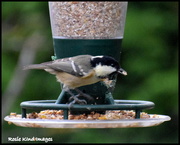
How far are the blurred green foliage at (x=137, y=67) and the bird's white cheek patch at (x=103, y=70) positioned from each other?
12.0ft

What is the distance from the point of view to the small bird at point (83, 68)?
483cm

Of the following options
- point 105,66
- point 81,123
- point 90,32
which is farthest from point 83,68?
point 81,123

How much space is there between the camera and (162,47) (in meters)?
8.84

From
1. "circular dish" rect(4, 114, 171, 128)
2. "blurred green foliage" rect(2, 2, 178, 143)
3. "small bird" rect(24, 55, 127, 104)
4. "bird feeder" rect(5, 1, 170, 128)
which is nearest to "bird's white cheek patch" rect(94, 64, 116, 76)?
"small bird" rect(24, 55, 127, 104)

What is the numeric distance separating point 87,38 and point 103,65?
1.45ft

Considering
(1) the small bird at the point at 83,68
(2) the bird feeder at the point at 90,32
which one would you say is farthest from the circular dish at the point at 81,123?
(1) the small bird at the point at 83,68

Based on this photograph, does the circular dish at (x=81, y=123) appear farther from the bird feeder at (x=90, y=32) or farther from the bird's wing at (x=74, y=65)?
the bird's wing at (x=74, y=65)

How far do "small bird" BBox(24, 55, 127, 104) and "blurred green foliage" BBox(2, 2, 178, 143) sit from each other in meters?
3.59

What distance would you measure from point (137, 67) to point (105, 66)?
3939 millimetres

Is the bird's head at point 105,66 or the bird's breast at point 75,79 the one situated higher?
the bird's head at point 105,66

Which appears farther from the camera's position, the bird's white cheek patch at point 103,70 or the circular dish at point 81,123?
the bird's white cheek patch at point 103,70

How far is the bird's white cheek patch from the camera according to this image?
15.8 feet

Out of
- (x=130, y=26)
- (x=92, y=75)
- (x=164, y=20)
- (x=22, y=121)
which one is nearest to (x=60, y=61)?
(x=92, y=75)

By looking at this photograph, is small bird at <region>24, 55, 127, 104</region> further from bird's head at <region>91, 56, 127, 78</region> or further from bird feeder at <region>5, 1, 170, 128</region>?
bird feeder at <region>5, 1, 170, 128</region>
